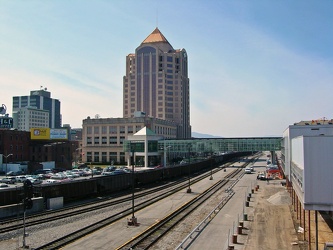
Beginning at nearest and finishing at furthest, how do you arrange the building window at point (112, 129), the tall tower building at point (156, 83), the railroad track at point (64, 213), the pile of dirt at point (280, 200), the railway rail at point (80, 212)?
1. the railway rail at point (80, 212)
2. the railroad track at point (64, 213)
3. the pile of dirt at point (280, 200)
4. the building window at point (112, 129)
5. the tall tower building at point (156, 83)

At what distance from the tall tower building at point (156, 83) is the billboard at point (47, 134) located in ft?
246

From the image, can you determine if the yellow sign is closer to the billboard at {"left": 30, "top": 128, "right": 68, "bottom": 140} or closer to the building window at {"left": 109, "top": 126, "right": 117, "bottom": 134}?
the billboard at {"left": 30, "top": 128, "right": 68, "bottom": 140}

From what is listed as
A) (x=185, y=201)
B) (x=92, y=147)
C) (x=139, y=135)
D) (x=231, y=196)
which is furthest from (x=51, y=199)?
(x=92, y=147)

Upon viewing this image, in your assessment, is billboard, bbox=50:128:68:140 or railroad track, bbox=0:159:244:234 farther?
billboard, bbox=50:128:68:140

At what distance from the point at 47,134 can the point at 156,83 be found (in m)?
88.1

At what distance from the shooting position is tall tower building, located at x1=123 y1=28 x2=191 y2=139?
589 feet

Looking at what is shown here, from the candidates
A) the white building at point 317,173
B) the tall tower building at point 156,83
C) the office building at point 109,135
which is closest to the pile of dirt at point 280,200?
the white building at point 317,173

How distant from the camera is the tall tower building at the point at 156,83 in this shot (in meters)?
180

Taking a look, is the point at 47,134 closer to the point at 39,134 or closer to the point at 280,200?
the point at 39,134

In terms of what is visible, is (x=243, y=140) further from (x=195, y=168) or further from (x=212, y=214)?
(x=212, y=214)

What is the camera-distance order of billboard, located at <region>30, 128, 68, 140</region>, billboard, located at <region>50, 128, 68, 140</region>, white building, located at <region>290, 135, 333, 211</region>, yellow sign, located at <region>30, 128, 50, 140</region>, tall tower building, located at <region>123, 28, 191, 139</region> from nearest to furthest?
white building, located at <region>290, 135, 333, 211</region> < yellow sign, located at <region>30, 128, 50, 140</region> < billboard, located at <region>30, 128, 68, 140</region> < billboard, located at <region>50, 128, 68, 140</region> < tall tower building, located at <region>123, 28, 191, 139</region>

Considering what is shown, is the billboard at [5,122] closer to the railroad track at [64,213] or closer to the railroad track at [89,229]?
the railroad track at [64,213]

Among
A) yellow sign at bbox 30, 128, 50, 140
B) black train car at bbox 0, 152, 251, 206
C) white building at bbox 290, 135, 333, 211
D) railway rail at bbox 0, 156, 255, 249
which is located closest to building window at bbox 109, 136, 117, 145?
yellow sign at bbox 30, 128, 50, 140

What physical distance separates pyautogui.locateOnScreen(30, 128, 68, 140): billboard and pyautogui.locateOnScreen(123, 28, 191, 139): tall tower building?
74855mm
